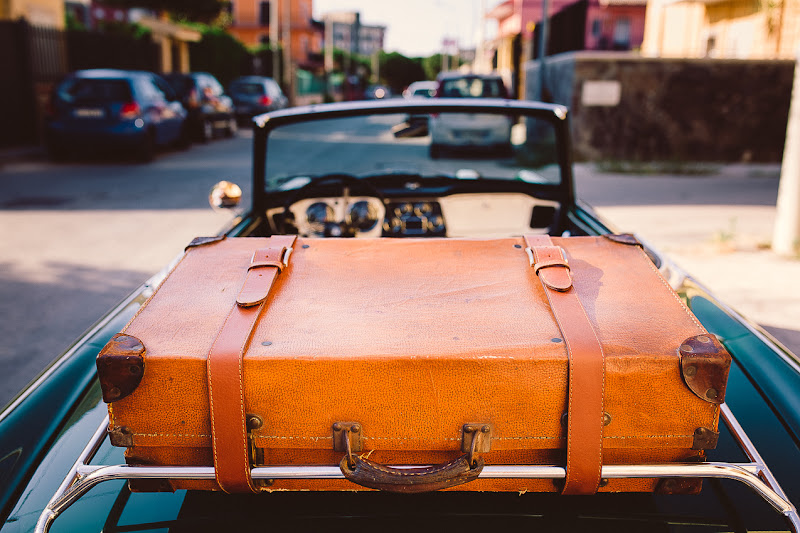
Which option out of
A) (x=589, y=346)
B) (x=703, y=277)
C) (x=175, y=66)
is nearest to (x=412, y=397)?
(x=589, y=346)

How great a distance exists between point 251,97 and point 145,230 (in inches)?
604

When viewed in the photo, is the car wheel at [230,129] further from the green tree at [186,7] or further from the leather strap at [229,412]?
the green tree at [186,7]

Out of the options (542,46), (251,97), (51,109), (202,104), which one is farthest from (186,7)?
(542,46)

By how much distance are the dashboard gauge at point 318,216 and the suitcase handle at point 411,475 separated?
176cm

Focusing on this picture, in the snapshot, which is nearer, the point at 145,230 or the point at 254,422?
the point at 254,422

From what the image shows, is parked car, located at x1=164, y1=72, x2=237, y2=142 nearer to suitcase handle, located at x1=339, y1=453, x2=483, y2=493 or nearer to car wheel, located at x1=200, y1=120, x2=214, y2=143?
car wheel, located at x1=200, y1=120, x2=214, y2=143

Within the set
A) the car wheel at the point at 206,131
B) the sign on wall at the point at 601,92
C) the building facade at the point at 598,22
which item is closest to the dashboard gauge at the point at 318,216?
the sign on wall at the point at 601,92

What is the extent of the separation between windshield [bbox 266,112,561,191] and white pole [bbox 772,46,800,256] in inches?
147

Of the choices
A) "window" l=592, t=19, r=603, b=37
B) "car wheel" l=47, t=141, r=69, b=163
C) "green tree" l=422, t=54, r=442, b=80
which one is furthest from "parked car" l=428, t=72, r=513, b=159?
"green tree" l=422, t=54, r=442, b=80

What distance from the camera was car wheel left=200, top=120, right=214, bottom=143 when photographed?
1661cm

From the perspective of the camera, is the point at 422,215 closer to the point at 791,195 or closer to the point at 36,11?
the point at 791,195

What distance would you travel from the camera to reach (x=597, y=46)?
1875 inches

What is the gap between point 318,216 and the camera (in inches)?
117

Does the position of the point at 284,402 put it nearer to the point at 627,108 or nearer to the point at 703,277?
the point at 703,277
